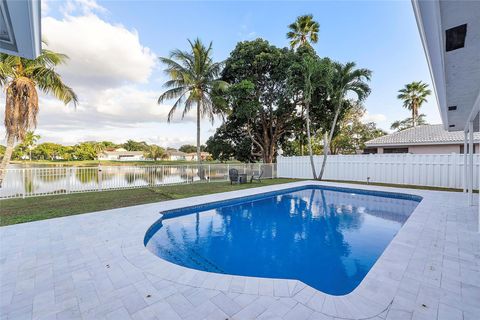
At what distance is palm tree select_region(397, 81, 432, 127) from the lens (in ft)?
72.4

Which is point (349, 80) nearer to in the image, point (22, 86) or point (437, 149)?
point (437, 149)

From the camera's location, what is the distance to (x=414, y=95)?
22.6 meters

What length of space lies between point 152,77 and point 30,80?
22.9 ft

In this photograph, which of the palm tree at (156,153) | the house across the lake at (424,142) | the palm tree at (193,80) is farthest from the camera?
the palm tree at (156,153)

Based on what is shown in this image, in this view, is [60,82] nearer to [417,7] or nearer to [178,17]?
[178,17]

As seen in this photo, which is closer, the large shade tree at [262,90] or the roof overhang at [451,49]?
the roof overhang at [451,49]

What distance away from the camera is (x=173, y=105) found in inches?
552

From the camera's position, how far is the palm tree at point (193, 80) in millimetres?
13359

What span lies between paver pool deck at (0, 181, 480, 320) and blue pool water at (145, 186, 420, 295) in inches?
28.4

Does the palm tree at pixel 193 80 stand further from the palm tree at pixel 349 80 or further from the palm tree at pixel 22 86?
the palm tree at pixel 349 80

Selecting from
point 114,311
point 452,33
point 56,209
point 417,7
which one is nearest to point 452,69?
point 452,33

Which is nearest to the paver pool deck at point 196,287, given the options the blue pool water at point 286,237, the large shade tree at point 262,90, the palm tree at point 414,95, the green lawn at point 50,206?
the blue pool water at point 286,237

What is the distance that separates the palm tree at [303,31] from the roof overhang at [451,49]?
15456 millimetres

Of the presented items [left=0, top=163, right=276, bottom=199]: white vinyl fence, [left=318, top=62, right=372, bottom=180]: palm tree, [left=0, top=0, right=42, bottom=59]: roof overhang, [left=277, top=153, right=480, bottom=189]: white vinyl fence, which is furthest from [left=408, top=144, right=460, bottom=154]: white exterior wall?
[left=0, top=0, right=42, bottom=59]: roof overhang
